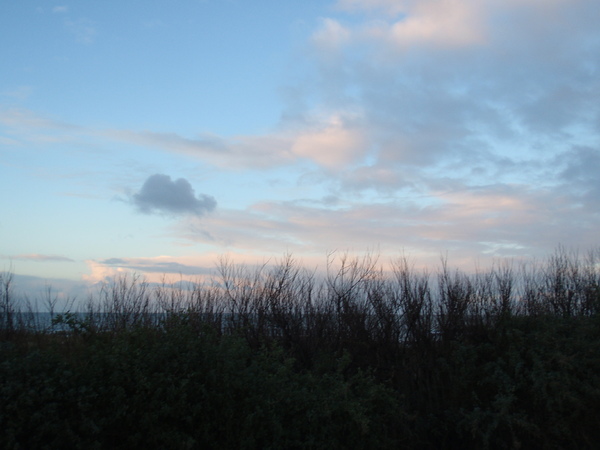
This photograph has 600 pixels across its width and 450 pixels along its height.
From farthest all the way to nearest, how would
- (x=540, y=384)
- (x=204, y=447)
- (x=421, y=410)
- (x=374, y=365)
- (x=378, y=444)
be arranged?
1. (x=374, y=365)
2. (x=421, y=410)
3. (x=540, y=384)
4. (x=378, y=444)
5. (x=204, y=447)

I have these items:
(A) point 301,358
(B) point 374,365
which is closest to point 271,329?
(A) point 301,358

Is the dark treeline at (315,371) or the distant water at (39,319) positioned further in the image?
the distant water at (39,319)

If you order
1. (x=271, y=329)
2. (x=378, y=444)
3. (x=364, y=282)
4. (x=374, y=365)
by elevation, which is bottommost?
(x=378, y=444)

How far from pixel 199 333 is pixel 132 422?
2.04m

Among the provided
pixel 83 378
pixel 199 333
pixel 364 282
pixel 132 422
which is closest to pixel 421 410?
pixel 364 282

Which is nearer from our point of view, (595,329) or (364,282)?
(595,329)

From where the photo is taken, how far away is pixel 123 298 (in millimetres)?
12164

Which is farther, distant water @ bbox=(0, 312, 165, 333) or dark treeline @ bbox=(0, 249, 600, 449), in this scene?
distant water @ bbox=(0, 312, 165, 333)

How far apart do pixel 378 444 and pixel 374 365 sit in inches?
142

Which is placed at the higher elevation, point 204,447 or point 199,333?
point 199,333

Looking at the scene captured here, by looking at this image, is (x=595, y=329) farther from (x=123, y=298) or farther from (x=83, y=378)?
(x=123, y=298)

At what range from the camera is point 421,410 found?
970 centimetres

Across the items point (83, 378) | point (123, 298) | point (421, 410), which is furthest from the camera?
point (123, 298)

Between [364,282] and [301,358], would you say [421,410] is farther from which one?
[364,282]
